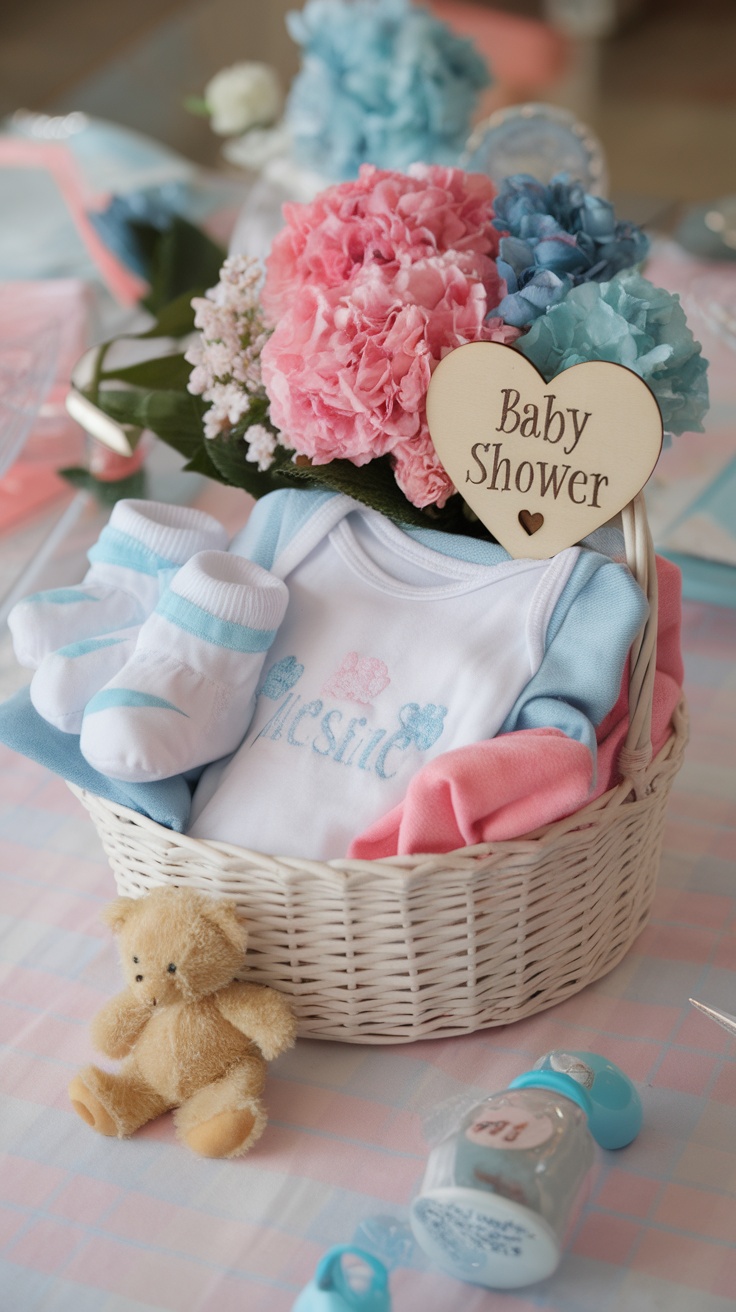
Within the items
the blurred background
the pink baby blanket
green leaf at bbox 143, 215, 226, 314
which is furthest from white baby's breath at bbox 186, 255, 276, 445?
the blurred background

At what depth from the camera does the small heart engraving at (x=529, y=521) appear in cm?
85

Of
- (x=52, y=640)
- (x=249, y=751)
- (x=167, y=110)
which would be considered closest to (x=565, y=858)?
(x=249, y=751)

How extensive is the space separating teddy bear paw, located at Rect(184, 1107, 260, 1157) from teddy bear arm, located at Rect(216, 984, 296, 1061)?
4 cm

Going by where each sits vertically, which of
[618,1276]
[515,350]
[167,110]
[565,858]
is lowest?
[167,110]

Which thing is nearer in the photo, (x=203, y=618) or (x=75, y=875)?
(x=203, y=618)

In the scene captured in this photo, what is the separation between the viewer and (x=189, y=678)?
0.83 metres

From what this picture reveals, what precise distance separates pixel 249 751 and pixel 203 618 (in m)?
0.10

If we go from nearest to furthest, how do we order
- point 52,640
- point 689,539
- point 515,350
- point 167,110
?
point 515,350 → point 52,640 → point 689,539 → point 167,110

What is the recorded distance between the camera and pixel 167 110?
9.80ft

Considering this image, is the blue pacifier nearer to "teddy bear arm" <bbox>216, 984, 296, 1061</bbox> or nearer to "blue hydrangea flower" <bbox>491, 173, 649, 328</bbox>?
"teddy bear arm" <bbox>216, 984, 296, 1061</bbox>

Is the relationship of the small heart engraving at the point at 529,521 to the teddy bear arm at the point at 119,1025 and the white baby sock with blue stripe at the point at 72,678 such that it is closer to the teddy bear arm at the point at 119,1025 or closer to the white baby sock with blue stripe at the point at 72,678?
the white baby sock with blue stripe at the point at 72,678

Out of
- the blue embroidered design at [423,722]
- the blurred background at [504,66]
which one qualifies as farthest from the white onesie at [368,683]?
the blurred background at [504,66]

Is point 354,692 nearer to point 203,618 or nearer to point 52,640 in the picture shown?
point 203,618

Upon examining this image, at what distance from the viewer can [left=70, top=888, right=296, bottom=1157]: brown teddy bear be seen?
763 millimetres
